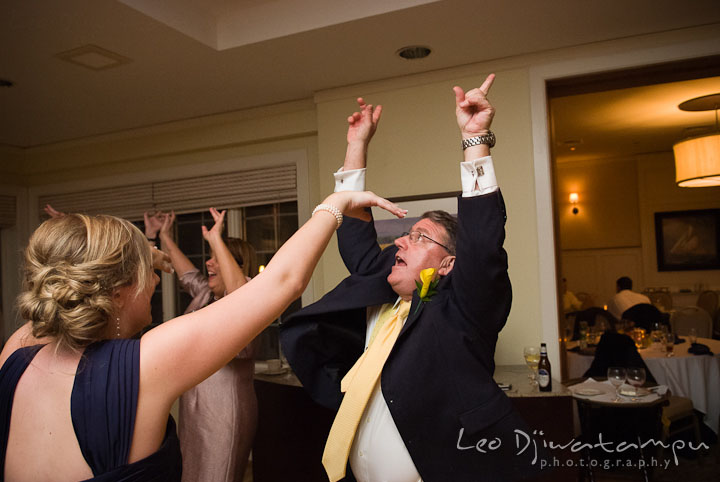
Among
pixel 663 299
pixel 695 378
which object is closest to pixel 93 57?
pixel 695 378

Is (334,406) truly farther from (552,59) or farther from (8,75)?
(8,75)

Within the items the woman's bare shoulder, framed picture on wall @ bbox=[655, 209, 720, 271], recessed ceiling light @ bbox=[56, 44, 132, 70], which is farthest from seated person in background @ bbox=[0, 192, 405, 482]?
framed picture on wall @ bbox=[655, 209, 720, 271]

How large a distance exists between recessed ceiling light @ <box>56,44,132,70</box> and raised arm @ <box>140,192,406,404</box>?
8.26 feet

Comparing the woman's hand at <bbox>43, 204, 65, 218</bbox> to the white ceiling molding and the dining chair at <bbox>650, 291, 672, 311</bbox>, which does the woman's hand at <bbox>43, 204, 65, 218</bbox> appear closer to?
the white ceiling molding

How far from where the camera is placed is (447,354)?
142cm

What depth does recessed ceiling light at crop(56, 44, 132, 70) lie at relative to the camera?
3020 millimetres


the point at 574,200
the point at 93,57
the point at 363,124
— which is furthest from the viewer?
the point at 574,200

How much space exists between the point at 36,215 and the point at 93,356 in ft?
16.8

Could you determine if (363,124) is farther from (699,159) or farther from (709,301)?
(709,301)

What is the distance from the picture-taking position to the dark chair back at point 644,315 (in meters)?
5.17

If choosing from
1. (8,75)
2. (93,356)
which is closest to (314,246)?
(93,356)

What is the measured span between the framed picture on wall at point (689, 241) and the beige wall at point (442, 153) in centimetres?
549

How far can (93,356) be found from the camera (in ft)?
3.46

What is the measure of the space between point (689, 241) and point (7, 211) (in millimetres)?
8280
